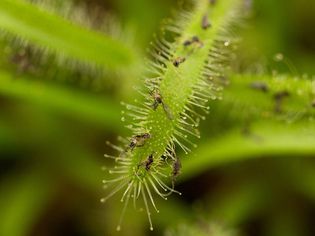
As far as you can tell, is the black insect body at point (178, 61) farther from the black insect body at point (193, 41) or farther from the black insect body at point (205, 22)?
the black insect body at point (205, 22)

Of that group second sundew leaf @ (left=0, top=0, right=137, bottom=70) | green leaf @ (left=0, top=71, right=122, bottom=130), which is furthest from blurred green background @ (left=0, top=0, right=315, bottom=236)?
second sundew leaf @ (left=0, top=0, right=137, bottom=70)

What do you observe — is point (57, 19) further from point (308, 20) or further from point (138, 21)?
point (308, 20)

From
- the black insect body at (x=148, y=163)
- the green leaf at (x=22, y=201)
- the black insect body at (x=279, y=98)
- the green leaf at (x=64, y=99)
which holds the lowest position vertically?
the green leaf at (x=22, y=201)

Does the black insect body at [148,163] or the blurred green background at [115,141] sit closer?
the black insect body at [148,163]

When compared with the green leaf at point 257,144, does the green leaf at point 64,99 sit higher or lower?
lower

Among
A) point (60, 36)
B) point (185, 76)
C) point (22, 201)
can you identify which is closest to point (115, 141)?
point (22, 201)

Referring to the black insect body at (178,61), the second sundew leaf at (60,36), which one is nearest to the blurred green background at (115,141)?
the second sundew leaf at (60,36)
